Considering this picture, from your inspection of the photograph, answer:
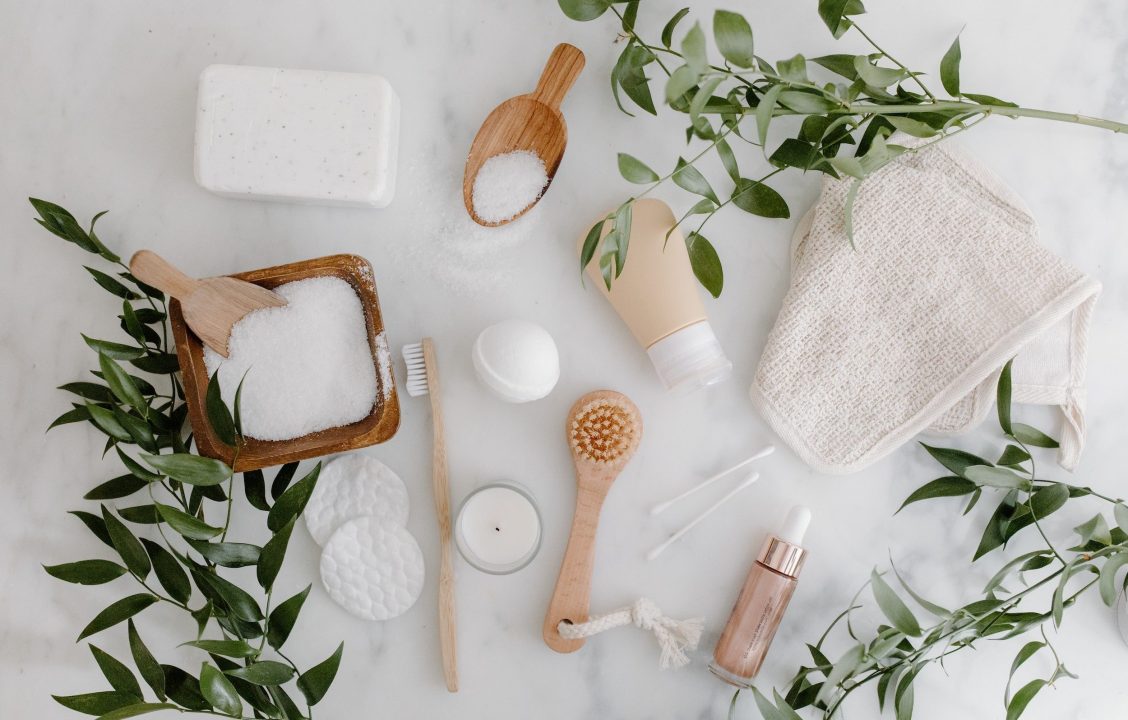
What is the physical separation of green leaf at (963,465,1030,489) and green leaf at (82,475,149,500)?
0.79 meters

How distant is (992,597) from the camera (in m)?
0.75

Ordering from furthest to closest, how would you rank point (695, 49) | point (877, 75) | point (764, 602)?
point (764, 602), point (877, 75), point (695, 49)

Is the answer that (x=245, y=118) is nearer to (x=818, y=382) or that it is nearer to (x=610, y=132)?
(x=610, y=132)

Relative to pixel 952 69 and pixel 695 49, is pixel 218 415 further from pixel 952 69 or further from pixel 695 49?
pixel 952 69

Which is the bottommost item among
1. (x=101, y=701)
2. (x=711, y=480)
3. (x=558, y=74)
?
(x=101, y=701)

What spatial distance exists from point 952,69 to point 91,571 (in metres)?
0.88

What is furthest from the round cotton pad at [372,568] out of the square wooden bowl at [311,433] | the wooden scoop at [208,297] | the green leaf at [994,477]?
the green leaf at [994,477]

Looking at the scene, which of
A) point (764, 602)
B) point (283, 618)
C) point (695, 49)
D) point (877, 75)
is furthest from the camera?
point (764, 602)

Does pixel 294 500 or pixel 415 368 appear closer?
pixel 294 500

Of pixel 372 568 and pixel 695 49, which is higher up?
pixel 695 49

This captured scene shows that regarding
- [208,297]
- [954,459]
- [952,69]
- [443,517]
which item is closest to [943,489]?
[954,459]

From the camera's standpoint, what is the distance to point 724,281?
2.83 ft

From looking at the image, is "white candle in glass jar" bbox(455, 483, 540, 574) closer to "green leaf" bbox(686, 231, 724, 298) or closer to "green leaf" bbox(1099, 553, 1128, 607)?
"green leaf" bbox(686, 231, 724, 298)

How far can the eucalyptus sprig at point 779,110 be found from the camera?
1.91 feet
